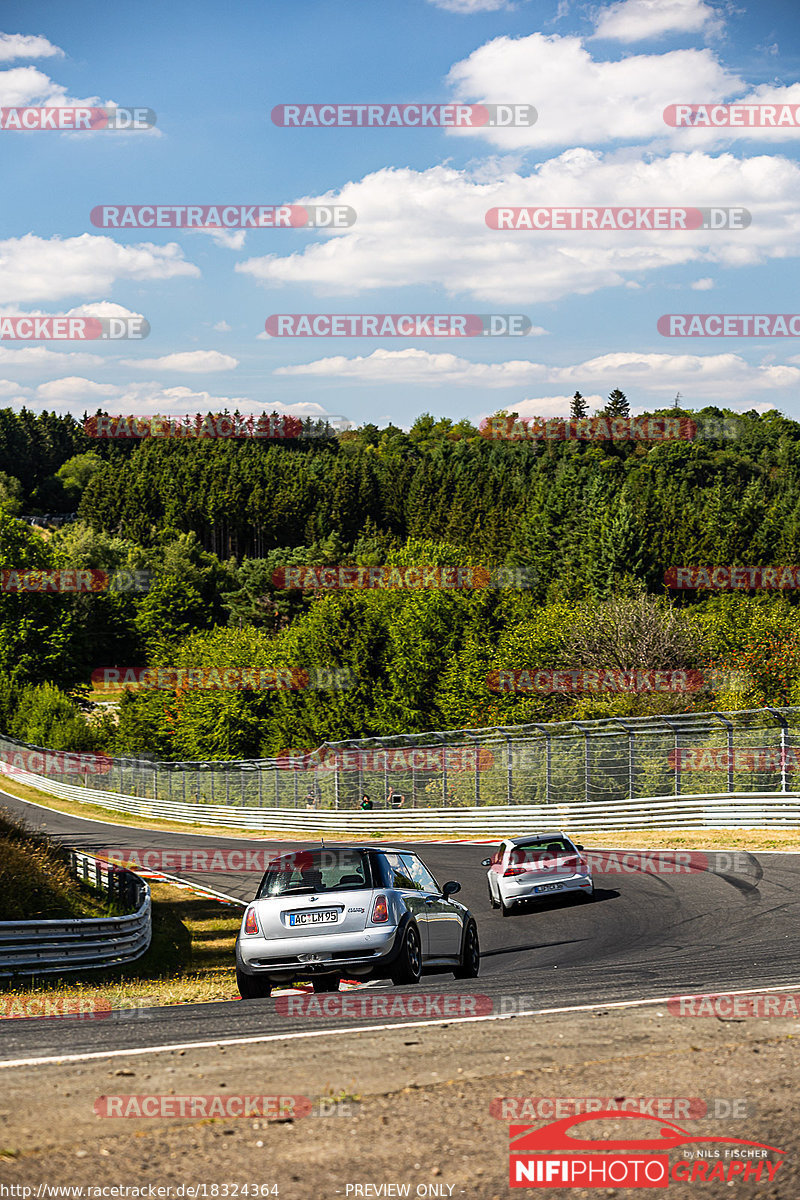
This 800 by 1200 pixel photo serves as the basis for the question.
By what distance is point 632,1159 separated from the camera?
474 cm

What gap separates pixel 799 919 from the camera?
14188 mm

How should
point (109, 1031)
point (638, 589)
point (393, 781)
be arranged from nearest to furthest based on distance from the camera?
1. point (109, 1031)
2. point (393, 781)
3. point (638, 589)

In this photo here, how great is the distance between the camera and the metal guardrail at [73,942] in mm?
12797

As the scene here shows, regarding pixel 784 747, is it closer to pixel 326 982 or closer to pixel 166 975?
pixel 166 975

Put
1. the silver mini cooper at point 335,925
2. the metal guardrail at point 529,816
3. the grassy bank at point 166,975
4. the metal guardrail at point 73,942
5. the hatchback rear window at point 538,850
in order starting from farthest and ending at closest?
the metal guardrail at point 529,816
the hatchback rear window at point 538,850
the metal guardrail at point 73,942
the grassy bank at point 166,975
the silver mini cooper at point 335,925

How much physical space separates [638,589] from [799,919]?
76528 mm

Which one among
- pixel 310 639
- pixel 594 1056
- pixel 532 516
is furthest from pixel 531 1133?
pixel 532 516

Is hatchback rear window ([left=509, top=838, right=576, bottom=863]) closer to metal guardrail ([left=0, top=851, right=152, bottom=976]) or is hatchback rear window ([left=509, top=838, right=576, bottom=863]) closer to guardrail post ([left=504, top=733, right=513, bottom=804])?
metal guardrail ([left=0, top=851, right=152, bottom=976])

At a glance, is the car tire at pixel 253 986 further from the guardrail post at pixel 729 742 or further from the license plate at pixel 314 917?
the guardrail post at pixel 729 742

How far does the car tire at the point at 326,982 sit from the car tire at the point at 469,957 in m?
1.61

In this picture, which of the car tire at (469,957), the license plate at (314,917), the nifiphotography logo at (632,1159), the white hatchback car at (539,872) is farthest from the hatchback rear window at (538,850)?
the nifiphotography logo at (632,1159)

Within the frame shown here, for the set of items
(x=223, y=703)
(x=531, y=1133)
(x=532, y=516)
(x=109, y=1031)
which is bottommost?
(x=223, y=703)

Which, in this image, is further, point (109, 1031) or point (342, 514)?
point (342, 514)

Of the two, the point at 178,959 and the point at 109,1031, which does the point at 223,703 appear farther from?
the point at 109,1031
